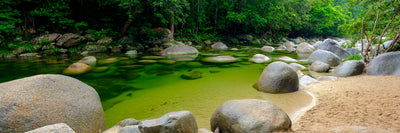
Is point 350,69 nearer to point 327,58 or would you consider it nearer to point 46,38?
point 327,58

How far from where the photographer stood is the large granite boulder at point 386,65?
496 centimetres

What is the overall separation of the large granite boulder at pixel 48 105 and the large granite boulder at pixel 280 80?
11.1 feet

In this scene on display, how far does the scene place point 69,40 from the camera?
12.4 meters

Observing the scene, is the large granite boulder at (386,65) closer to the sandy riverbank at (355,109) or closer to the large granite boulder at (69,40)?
the sandy riverbank at (355,109)

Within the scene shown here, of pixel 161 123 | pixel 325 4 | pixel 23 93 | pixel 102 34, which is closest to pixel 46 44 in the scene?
pixel 102 34

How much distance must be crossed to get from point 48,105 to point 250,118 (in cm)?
231

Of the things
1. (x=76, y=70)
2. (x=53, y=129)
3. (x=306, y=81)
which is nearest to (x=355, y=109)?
(x=306, y=81)

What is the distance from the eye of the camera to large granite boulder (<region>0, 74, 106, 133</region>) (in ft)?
6.12

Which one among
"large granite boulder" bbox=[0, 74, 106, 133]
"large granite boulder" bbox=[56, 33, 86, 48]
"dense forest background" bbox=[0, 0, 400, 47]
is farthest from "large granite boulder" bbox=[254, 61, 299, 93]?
"large granite boulder" bbox=[56, 33, 86, 48]

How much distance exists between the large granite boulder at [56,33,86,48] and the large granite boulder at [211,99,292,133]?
13234mm

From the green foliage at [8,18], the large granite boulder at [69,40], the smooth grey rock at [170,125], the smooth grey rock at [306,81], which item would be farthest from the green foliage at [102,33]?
the smooth grey rock at [170,125]

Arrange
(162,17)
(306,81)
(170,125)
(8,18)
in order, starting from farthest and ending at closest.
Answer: (162,17)
(8,18)
(306,81)
(170,125)

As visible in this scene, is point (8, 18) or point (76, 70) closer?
point (76, 70)

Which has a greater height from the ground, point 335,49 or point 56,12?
point 56,12
